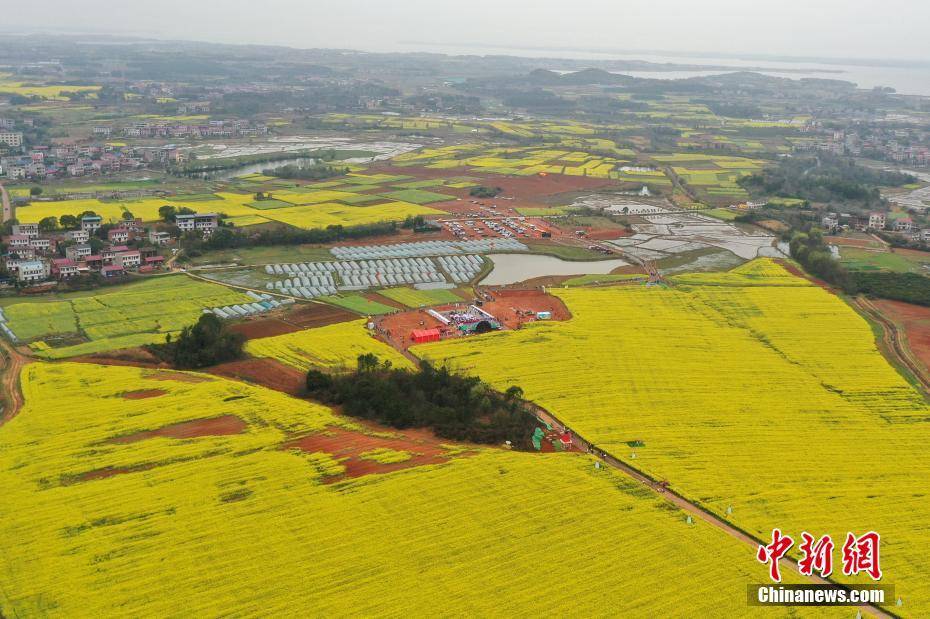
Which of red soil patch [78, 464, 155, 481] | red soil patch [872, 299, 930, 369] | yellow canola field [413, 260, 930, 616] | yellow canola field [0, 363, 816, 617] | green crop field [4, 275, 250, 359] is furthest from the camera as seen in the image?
red soil patch [872, 299, 930, 369]

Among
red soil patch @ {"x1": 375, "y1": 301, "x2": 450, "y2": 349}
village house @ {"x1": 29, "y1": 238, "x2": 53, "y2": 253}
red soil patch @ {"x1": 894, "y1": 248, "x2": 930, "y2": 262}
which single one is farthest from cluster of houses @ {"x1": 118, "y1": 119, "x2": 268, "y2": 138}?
red soil patch @ {"x1": 894, "y1": 248, "x2": 930, "y2": 262}

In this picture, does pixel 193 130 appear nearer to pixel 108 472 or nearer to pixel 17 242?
pixel 17 242

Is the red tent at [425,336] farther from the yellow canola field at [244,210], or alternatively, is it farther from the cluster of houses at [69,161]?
the cluster of houses at [69,161]

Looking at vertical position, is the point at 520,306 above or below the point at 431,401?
above

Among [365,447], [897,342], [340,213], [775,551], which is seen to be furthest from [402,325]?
[340,213]

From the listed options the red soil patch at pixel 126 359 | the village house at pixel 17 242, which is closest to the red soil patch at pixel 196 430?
the red soil patch at pixel 126 359

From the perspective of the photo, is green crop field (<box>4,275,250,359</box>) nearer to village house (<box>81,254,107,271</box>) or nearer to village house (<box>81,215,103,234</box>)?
village house (<box>81,254,107,271</box>)
